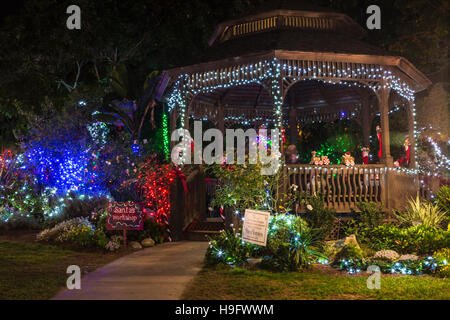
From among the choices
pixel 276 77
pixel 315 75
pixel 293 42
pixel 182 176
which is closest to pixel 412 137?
pixel 315 75

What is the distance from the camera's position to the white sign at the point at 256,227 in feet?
27.1

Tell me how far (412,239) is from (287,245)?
3.21 m

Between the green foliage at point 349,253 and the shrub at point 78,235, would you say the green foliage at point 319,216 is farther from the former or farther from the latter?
the shrub at point 78,235

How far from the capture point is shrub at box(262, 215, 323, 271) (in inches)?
331

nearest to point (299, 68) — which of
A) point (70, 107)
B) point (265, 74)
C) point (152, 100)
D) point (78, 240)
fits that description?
point (265, 74)

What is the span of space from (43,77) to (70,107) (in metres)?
7.05

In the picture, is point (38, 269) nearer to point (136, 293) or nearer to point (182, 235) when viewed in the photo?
point (136, 293)

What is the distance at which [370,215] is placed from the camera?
11953 millimetres

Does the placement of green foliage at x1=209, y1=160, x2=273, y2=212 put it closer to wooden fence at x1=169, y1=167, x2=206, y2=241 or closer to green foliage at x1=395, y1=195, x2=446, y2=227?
wooden fence at x1=169, y1=167, x2=206, y2=241

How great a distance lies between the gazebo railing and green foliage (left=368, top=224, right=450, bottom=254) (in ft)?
6.44

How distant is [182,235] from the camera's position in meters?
12.6

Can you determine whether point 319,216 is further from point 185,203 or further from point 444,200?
point 185,203

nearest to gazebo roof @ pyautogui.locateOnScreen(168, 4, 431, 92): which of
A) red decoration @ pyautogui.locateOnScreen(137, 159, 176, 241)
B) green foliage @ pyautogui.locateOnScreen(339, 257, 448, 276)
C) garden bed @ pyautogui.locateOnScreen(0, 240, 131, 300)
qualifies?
red decoration @ pyautogui.locateOnScreen(137, 159, 176, 241)

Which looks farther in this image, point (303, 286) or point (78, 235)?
point (78, 235)
